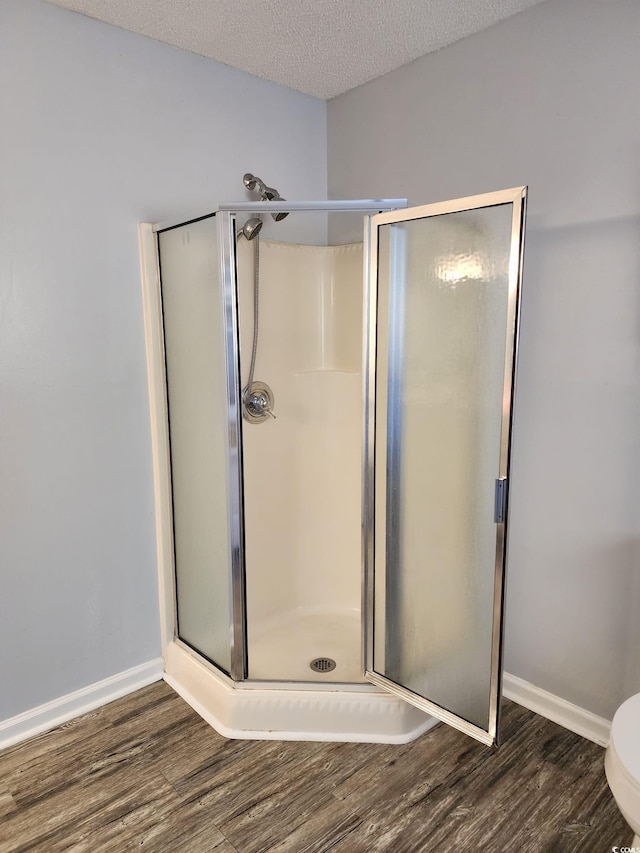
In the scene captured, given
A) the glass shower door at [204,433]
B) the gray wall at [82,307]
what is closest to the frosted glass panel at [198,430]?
the glass shower door at [204,433]

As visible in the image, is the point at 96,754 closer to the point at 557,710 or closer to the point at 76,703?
the point at 76,703

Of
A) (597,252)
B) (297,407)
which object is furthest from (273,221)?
(597,252)

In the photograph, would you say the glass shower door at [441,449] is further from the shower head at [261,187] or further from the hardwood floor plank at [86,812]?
the hardwood floor plank at [86,812]

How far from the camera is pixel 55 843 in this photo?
1653mm

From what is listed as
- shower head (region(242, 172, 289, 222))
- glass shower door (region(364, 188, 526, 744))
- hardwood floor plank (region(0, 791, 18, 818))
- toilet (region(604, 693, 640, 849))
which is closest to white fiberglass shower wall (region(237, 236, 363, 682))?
shower head (region(242, 172, 289, 222))

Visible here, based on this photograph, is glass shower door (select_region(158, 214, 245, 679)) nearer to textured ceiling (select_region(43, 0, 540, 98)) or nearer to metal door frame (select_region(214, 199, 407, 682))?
metal door frame (select_region(214, 199, 407, 682))

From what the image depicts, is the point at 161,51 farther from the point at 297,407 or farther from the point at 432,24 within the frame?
the point at 297,407

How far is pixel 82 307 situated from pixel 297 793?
5.62 ft

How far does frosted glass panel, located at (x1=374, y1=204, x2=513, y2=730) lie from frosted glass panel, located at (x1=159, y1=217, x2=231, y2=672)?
54cm

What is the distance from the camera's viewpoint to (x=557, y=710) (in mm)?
2123

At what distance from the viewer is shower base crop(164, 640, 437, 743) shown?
202 centimetres

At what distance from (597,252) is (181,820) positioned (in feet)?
6.89

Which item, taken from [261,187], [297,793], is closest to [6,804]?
[297,793]

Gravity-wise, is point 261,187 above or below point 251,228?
above
